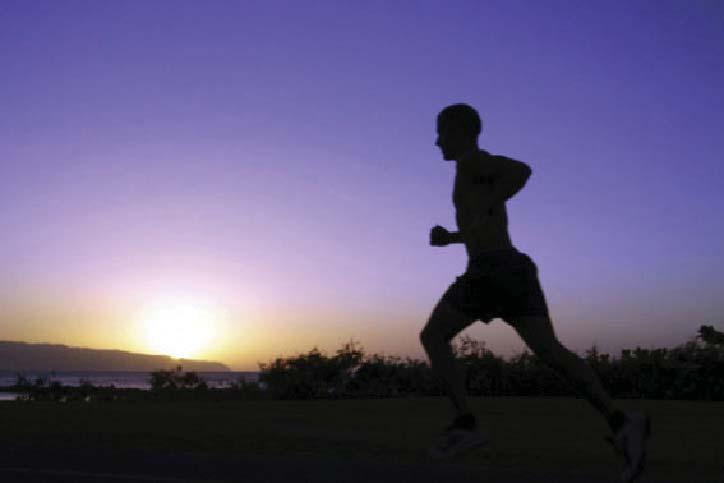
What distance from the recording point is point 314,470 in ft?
20.3

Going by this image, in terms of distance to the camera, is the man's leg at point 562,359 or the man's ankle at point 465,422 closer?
the man's leg at point 562,359

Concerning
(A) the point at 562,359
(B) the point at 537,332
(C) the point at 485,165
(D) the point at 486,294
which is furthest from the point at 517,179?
(A) the point at 562,359

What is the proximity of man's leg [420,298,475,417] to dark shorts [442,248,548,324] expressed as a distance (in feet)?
0.41

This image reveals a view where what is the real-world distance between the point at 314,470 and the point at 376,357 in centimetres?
1058

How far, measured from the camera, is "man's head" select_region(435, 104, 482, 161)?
516 cm

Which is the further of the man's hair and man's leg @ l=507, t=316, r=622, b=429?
the man's hair

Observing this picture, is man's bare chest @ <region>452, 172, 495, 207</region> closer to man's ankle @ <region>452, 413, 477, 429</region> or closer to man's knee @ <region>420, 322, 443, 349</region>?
man's knee @ <region>420, 322, 443, 349</region>

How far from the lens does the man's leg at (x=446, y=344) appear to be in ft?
16.7

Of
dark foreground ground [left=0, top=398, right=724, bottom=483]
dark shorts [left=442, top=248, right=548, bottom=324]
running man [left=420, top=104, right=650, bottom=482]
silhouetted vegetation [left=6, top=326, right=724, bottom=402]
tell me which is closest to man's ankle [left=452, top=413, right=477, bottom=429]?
running man [left=420, top=104, right=650, bottom=482]

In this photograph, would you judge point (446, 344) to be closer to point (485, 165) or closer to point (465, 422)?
point (465, 422)

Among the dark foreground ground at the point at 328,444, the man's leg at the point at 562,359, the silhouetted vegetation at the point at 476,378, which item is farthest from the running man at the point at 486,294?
the silhouetted vegetation at the point at 476,378

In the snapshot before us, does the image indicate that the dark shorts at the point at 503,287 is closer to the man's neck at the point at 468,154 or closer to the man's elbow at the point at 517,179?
the man's elbow at the point at 517,179

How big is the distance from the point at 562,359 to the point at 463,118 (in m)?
1.60

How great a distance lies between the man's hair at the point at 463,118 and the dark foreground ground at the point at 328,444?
2434mm
